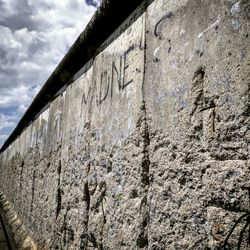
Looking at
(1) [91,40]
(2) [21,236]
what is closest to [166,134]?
(1) [91,40]

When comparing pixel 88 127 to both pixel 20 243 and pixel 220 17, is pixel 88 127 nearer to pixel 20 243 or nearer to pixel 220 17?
pixel 220 17

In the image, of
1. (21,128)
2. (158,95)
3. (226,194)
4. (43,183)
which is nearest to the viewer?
(226,194)

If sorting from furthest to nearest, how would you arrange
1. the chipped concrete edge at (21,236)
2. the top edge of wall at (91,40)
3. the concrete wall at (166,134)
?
the chipped concrete edge at (21,236), the top edge of wall at (91,40), the concrete wall at (166,134)

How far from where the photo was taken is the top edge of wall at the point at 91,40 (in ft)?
6.75

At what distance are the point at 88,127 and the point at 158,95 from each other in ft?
3.21

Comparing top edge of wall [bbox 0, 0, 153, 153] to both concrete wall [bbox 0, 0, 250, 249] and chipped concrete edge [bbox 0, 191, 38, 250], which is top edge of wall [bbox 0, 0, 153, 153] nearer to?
concrete wall [bbox 0, 0, 250, 249]

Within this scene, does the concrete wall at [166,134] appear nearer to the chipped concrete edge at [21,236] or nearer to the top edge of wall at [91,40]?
the top edge of wall at [91,40]

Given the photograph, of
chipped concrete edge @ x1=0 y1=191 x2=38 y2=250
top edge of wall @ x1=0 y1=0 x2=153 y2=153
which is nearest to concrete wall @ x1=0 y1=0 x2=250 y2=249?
top edge of wall @ x1=0 y1=0 x2=153 y2=153

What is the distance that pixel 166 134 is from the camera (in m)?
1.39

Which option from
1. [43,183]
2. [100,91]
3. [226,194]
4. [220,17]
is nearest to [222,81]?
[220,17]

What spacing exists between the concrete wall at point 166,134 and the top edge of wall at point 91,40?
115 mm

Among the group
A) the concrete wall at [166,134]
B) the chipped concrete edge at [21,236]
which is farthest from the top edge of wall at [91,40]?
the chipped concrete edge at [21,236]

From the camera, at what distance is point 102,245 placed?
1878mm

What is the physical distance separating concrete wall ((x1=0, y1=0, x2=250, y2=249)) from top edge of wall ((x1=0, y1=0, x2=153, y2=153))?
0.38ft
